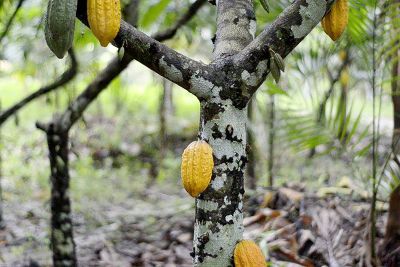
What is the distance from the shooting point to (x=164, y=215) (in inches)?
128

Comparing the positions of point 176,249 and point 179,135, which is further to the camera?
point 179,135

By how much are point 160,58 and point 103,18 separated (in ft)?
0.59

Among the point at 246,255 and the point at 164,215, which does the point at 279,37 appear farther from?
the point at 164,215

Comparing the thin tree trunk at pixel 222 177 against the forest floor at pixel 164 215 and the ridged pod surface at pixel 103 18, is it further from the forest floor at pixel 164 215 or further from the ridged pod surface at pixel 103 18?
the forest floor at pixel 164 215

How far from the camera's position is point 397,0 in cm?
206

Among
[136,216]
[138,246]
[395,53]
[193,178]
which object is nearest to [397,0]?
[395,53]

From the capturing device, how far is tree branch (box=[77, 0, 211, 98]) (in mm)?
1091

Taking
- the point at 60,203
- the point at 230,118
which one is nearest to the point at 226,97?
the point at 230,118

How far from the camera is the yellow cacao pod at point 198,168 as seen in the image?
3.61ft

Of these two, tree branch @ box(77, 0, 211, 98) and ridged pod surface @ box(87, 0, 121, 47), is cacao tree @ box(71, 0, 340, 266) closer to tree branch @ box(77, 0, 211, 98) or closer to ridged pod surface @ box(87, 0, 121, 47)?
tree branch @ box(77, 0, 211, 98)

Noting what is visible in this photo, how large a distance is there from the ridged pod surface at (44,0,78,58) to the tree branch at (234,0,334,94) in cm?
41

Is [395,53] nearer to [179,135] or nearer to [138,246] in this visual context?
[138,246]

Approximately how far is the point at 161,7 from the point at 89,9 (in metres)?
1.06

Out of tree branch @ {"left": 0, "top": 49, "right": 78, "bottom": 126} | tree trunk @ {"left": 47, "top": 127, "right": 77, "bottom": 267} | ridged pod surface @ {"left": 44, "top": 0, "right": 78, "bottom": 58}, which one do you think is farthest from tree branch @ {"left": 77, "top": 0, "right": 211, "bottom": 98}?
tree branch @ {"left": 0, "top": 49, "right": 78, "bottom": 126}
